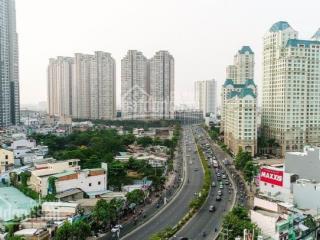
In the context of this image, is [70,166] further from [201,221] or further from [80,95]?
[80,95]

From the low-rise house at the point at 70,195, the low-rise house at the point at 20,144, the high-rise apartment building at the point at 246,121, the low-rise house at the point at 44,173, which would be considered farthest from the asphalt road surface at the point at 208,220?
the low-rise house at the point at 20,144

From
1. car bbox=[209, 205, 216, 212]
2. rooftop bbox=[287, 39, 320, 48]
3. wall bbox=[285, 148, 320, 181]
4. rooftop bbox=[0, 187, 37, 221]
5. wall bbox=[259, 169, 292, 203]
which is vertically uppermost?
rooftop bbox=[287, 39, 320, 48]

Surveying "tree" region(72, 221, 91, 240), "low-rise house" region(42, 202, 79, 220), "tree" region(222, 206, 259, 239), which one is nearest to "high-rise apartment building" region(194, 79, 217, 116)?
"low-rise house" region(42, 202, 79, 220)

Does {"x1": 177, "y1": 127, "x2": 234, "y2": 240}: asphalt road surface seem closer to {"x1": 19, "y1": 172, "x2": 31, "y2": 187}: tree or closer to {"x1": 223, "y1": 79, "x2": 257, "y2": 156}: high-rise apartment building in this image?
{"x1": 19, "y1": 172, "x2": 31, "y2": 187}: tree

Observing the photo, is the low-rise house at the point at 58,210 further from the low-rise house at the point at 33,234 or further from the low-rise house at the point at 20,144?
the low-rise house at the point at 20,144

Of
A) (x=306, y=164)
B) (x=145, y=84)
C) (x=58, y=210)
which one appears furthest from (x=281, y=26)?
(x=145, y=84)

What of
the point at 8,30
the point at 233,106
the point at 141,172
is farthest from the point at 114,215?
the point at 8,30
